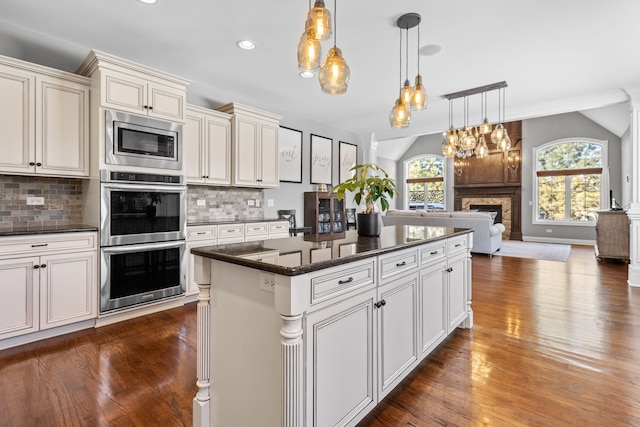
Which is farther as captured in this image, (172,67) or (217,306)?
(172,67)

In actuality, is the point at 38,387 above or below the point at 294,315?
below

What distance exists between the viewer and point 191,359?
227 centimetres

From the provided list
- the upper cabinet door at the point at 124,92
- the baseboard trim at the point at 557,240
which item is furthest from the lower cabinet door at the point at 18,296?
the baseboard trim at the point at 557,240

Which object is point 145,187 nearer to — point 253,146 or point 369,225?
point 253,146

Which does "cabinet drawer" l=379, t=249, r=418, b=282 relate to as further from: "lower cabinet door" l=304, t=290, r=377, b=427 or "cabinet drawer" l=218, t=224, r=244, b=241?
"cabinet drawer" l=218, t=224, r=244, b=241

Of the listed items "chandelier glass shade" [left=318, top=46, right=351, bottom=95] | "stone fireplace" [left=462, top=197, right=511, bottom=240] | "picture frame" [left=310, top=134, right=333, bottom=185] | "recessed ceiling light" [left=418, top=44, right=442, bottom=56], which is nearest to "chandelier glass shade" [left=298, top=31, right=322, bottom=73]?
"chandelier glass shade" [left=318, top=46, right=351, bottom=95]

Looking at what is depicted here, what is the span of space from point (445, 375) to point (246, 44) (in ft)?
10.8

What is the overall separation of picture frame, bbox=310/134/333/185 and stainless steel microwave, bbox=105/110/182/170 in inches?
113


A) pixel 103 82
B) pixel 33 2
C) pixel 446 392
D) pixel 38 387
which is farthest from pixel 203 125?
pixel 446 392

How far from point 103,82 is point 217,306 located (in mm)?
2465

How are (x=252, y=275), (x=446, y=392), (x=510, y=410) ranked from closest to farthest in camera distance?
(x=252, y=275) < (x=510, y=410) < (x=446, y=392)

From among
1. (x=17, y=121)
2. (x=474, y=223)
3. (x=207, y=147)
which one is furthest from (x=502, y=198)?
(x=17, y=121)

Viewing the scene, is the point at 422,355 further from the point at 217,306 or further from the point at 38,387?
the point at 38,387

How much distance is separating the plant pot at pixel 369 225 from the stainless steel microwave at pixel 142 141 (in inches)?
85.2
